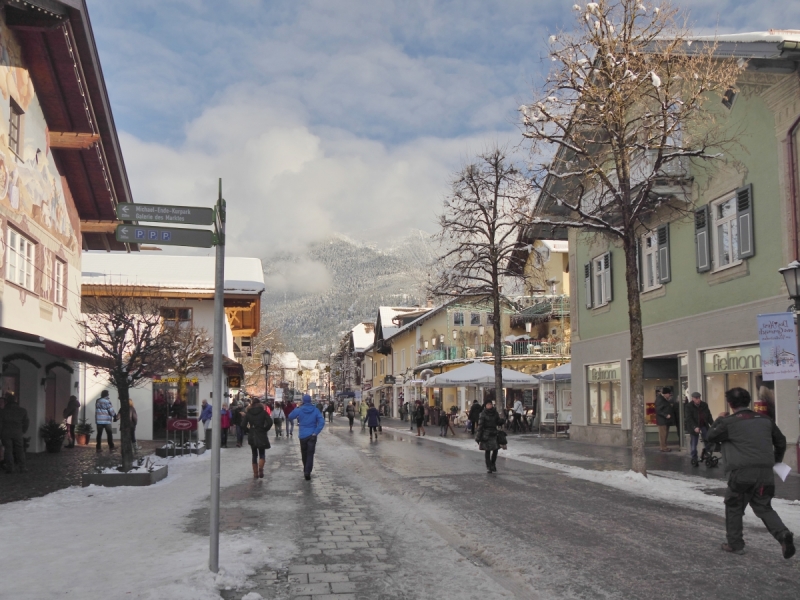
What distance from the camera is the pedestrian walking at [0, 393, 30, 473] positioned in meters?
16.6

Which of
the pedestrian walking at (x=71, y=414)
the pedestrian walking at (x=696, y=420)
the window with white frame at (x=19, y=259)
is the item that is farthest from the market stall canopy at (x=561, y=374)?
the window with white frame at (x=19, y=259)

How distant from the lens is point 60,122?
2139 centimetres

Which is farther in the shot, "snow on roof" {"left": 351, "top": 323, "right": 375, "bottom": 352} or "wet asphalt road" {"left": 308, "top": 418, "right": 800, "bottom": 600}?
"snow on roof" {"left": 351, "top": 323, "right": 375, "bottom": 352}

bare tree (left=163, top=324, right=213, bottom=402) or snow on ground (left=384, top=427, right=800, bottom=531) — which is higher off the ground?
bare tree (left=163, top=324, right=213, bottom=402)

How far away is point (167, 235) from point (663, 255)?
60.9 feet

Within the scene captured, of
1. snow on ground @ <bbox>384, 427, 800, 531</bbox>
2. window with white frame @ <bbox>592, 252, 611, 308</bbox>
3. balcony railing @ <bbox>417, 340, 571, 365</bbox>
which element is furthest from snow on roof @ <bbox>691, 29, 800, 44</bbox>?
balcony railing @ <bbox>417, 340, 571, 365</bbox>

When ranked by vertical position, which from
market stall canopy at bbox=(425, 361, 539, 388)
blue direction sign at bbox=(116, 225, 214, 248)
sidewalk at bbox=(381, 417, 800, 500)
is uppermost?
blue direction sign at bbox=(116, 225, 214, 248)

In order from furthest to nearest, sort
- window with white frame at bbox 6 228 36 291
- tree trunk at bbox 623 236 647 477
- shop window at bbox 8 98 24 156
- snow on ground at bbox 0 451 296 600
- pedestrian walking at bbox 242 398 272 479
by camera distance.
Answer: shop window at bbox 8 98 24 156 < window with white frame at bbox 6 228 36 291 < pedestrian walking at bbox 242 398 272 479 < tree trunk at bbox 623 236 647 477 < snow on ground at bbox 0 451 296 600

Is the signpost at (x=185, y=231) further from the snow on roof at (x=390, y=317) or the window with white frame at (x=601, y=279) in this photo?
the snow on roof at (x=390, y=317)

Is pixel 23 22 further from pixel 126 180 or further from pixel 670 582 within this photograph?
pixel 670 582

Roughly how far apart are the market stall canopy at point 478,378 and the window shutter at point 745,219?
16.0 m

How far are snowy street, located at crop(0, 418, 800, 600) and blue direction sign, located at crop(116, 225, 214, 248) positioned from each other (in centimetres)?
287

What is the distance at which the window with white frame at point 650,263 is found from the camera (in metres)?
23.5

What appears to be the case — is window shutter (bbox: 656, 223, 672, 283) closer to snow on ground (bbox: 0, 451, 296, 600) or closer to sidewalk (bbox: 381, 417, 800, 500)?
sidewalk (bbox: 381, 417, 800, 500)
